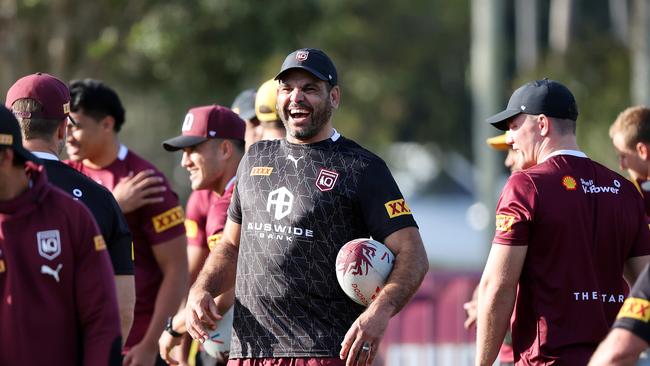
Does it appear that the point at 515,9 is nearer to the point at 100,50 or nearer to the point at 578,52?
the point at 578,52

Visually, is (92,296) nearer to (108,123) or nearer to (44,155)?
(44,155)

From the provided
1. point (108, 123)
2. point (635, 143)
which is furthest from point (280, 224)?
point (635, 143)

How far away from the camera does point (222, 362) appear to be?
28.8 feet

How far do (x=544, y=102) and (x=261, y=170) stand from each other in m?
1.64

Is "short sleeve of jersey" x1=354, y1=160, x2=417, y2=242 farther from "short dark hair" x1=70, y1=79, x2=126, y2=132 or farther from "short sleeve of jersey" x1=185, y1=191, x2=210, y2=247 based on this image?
"short dark hair" x1=70, y1=79, x2=126, y2=132

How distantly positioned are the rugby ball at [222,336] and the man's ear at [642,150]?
294 cm

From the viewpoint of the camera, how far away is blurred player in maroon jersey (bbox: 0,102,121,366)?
19.0 ft

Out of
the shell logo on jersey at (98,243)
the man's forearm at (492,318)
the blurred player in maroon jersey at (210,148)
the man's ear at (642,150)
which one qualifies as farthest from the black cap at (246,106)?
the shell logo on jersey at (98,243)

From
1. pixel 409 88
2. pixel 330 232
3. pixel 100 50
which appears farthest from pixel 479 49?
pixel 409 88

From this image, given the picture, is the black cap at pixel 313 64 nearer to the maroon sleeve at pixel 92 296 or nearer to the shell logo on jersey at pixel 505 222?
the shell logo on jersey at pixel 505 222

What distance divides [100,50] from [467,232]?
117 feet

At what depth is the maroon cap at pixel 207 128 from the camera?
9.15 metres

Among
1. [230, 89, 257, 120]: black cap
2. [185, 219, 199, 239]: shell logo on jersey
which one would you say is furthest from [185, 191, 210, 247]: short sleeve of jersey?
[230, 89, 257, 120]: black cap

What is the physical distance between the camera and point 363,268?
674 centimetres
